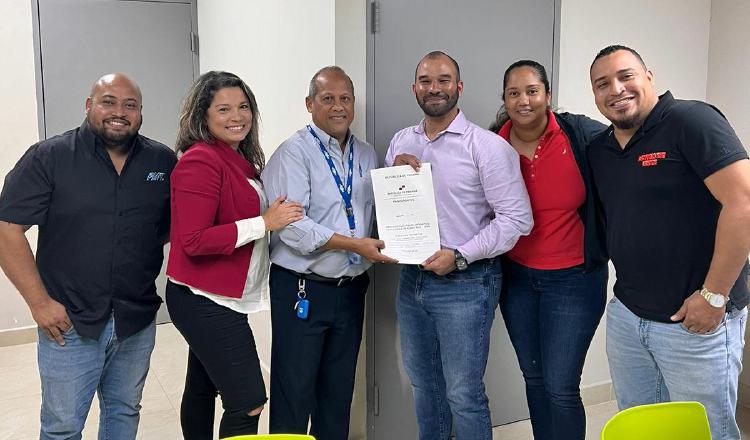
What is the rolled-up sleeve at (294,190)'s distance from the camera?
2227mm

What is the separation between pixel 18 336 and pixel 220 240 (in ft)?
11.1

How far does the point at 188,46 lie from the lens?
4.91 m

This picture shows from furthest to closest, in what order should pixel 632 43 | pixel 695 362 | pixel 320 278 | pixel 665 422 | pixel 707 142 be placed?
pixel 632 43 → pixel 320 278 → pixel 695 362 → pixel 707 142 → pixel 665 422

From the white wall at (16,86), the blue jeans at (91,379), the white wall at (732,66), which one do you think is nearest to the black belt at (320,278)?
the blue jeans at (91,379)

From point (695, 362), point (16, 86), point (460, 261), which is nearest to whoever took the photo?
point (695, 362)

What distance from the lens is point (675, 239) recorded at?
6.05 feet

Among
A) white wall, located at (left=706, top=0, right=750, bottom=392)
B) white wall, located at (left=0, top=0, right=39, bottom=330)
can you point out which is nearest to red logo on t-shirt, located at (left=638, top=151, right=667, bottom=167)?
white wall, located at (left=706, top=0, right=750, bottom=392)

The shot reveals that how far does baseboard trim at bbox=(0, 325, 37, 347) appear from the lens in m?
4.56

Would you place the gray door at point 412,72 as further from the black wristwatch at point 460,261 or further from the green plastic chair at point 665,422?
the green plastic chair at point 665,422

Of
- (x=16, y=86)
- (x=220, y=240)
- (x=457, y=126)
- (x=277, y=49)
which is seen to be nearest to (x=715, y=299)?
(x=457, y=126)

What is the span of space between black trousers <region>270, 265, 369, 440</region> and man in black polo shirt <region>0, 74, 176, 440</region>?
0.50m

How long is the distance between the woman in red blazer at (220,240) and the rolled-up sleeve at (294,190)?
5 cm

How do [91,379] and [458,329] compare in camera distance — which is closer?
[91,379]

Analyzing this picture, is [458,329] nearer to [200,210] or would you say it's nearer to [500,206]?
[500,206]
